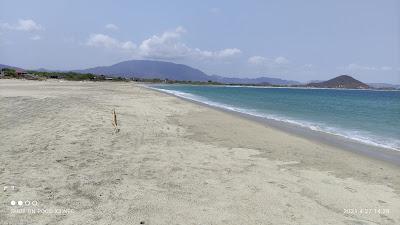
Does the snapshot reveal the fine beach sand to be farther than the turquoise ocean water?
No

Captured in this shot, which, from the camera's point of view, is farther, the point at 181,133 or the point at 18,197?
the point at 181,133

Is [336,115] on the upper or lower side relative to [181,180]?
lower

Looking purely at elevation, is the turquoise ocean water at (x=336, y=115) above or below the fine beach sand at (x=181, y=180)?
below

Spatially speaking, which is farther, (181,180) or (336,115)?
(336,115)

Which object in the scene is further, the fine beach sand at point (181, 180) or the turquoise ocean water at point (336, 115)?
the turquoise ocean water at point (336, 115)

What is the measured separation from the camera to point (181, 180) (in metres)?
7.98

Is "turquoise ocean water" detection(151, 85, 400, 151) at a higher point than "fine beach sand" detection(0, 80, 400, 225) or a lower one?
lower

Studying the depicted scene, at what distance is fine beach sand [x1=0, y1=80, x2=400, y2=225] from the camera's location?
611 centimetres

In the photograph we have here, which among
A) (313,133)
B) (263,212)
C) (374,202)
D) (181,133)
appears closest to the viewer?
(263,212)

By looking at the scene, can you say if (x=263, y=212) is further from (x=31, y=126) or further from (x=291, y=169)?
(x=31, y=126)

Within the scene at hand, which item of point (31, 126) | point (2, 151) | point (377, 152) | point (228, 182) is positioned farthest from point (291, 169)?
point (31, 126)

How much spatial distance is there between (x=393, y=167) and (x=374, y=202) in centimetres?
432

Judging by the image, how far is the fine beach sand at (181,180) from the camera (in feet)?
20.0

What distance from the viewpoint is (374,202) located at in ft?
24.1
